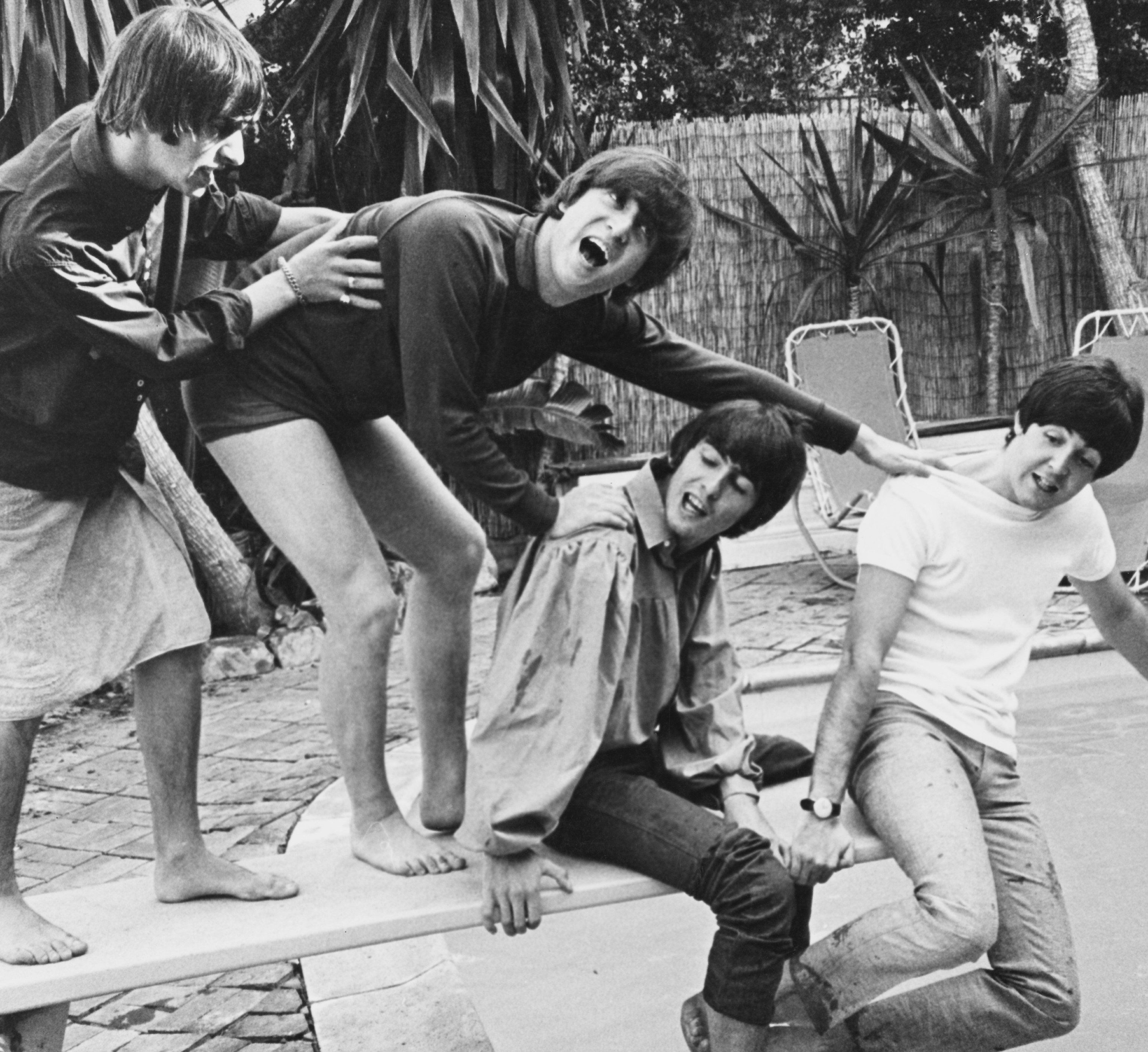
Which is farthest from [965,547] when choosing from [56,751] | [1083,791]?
[56,751]

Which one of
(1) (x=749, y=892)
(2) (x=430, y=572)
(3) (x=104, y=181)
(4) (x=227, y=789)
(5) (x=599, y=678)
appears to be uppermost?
(3) (x=104, y=181)

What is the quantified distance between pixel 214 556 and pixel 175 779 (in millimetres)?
3598

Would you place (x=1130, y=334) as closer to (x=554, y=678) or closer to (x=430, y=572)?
(x=430, y=572)

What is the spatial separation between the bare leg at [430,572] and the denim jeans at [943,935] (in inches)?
28.9

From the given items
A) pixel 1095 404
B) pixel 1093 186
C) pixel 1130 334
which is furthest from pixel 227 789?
pixel 1093 186

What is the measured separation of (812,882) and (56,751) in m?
3.25

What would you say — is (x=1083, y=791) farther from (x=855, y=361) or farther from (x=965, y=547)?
(x=855, y=361)

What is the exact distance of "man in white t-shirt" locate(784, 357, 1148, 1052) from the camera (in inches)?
88.6

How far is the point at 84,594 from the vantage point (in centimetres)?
227

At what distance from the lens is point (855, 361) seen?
23.5ft

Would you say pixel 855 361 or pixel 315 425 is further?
pixel 855 361

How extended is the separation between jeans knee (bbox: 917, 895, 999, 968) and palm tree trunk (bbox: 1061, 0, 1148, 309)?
21.6 ft

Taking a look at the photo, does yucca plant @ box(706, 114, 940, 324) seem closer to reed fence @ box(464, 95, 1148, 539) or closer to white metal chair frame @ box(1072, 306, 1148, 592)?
reed fence @ box(464, 95, 1148, 539)

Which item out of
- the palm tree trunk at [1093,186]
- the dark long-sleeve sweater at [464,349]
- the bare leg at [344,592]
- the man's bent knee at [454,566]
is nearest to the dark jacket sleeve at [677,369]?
the dark long-sleeve sweater at [464,349]
